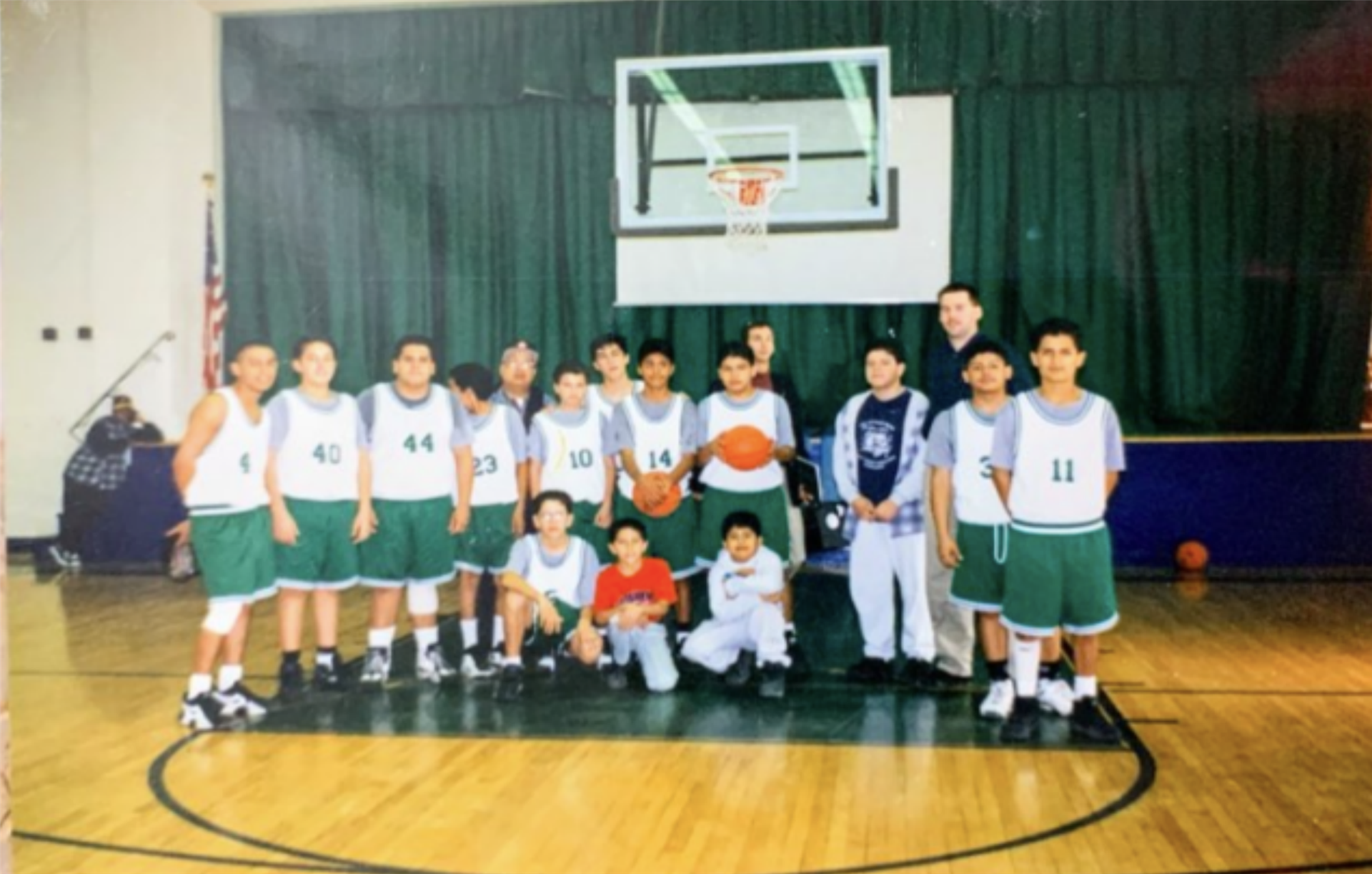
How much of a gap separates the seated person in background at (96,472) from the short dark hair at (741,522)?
4.23m

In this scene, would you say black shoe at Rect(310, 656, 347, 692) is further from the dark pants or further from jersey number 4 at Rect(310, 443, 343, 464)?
the dark pants

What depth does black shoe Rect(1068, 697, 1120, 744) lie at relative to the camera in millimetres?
3621

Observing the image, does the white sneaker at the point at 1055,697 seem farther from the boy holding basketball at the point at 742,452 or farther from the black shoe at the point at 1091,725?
the boy holding basketball at the point at 742,452

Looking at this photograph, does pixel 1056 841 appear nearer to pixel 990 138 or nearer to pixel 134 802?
pixel 134 802

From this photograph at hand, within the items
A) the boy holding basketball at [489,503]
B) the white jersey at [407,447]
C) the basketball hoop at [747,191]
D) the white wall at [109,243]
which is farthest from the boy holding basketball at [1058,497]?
the white wall at [109,243]

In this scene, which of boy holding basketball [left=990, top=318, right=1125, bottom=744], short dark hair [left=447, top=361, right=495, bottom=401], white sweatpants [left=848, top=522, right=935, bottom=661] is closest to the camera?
boy holding basketball [left=990, top=318, right=1125, bottom=744]

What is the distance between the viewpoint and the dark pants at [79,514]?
6977mm

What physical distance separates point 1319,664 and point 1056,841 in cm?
237

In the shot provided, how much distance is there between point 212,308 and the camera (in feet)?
23.1

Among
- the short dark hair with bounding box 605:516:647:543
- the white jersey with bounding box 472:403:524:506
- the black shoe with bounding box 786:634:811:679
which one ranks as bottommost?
the black shoe with bounding box 786:634:811:679

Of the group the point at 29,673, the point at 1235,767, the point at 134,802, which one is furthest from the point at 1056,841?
the point at 29,673

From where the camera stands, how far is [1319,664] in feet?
15.2

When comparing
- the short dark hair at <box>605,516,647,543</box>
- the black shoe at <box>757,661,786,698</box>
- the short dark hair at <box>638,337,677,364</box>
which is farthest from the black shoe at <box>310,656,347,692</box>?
the short dark hair at <box>638,337,677,364</box>

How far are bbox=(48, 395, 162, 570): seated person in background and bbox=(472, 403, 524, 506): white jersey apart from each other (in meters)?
3.44
